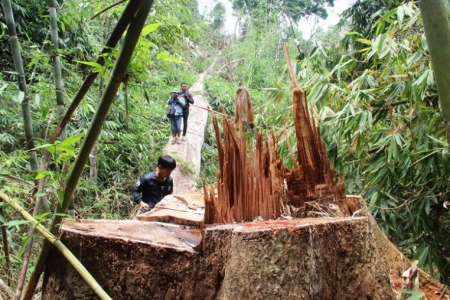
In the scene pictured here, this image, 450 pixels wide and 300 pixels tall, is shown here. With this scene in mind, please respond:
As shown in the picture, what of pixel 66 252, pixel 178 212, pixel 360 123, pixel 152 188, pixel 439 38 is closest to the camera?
pixel 439 38

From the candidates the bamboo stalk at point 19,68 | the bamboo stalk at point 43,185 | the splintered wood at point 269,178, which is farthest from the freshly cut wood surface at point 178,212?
the bamboo stalk at point 19,68

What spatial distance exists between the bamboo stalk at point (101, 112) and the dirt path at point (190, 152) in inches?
159

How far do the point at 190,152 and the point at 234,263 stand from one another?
6271 millimetres

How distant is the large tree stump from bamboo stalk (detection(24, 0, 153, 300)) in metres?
0.11

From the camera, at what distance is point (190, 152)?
7797mm

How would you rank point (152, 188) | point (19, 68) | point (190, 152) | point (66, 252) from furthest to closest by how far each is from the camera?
point (190, 152)
point (152, 188)
point (19, 68)
point (66, 252)

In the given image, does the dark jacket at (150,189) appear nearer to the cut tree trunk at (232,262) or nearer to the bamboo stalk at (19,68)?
the cut tree trunk at (232,262)

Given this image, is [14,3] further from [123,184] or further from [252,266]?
[252,266]

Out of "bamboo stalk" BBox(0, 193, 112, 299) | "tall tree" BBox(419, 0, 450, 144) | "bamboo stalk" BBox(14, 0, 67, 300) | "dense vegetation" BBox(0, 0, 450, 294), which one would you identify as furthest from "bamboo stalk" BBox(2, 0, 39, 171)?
"tall tree" BBox(419, 0, 450, 144)

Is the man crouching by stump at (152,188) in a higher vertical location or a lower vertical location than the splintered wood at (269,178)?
higher

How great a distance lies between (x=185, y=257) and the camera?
174 cm

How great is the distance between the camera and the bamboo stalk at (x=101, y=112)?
1.22m

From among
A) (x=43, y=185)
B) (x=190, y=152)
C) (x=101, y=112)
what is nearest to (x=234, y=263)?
(x=101, y=112)

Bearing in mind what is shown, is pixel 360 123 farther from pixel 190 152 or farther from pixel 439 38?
pixel 190 152
